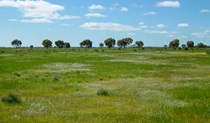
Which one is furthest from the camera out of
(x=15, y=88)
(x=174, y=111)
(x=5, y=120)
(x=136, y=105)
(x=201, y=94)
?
(x=15, y=88)

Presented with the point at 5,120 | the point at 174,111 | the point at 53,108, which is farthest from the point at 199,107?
the point at 5,120

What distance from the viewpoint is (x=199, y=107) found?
63.5ft

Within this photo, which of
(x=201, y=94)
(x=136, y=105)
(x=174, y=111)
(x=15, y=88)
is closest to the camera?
(x=174, y=111)

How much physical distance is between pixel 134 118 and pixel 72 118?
3472 millimetres

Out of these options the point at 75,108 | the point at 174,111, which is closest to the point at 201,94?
the point at 174,111

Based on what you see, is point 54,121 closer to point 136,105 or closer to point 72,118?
point 72,118

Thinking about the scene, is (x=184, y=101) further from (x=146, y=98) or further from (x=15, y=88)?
(x=15, y=88)

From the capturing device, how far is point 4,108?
1889cm

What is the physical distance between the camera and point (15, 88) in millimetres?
27656

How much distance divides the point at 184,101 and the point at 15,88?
1538 centimetres

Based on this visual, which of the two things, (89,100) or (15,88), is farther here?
(15,88)

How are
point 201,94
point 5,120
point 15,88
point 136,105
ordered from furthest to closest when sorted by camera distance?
point 15,88 < point 201,94 < point 136,105 < point 5,120

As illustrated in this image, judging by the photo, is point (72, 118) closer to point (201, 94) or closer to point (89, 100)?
point (89, 100)

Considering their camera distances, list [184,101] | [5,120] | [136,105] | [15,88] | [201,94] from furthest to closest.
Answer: [15,88], [201,94], [184,101], [136,105], [5,120]
